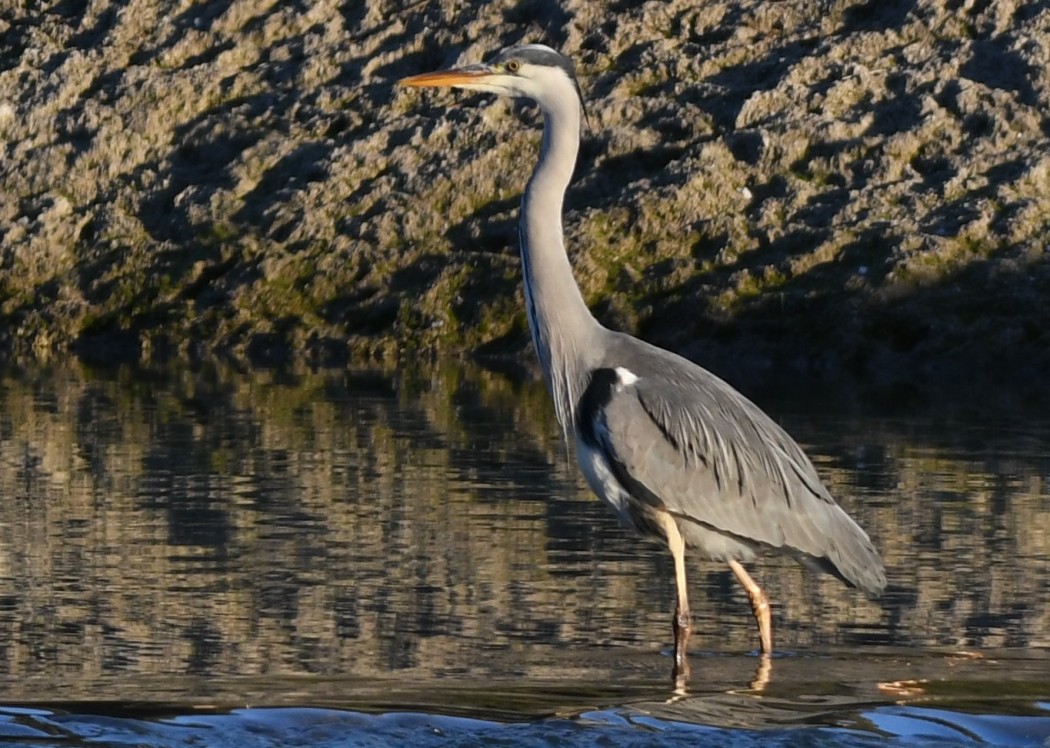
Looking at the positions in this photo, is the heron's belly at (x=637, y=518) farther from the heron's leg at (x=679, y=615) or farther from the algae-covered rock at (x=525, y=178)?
the algae-covered rock at (x=525, y=178)

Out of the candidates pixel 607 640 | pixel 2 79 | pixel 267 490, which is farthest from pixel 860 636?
pixel 2 79

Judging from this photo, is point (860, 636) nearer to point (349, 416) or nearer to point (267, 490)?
point (267, 490)

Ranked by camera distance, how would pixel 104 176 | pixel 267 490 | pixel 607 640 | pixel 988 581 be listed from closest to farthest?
1. pixel 607 640
2. pixel 988 581
3. pixel 267 490
4. pixel 104 176

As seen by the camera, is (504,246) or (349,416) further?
(504,246)

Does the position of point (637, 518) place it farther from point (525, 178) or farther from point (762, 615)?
point (525, 178)

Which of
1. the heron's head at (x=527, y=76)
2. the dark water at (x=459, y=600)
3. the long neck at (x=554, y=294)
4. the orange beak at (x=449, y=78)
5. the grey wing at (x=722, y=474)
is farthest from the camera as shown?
the heron's head at (x=527, y=76)

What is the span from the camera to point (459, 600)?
28.8ft

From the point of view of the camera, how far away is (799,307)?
69.4 feet

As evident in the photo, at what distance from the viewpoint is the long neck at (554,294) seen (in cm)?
852

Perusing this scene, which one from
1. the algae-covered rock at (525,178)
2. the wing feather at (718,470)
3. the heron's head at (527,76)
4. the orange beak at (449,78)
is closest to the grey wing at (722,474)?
the wing feather at (718,470)

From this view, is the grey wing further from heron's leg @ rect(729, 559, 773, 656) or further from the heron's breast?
heron's leg @ rect(729, 559, 773, 656)

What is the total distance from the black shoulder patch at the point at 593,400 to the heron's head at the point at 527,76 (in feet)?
4.51

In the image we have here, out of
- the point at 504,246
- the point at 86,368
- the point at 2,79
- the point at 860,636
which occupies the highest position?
the point at 2,79

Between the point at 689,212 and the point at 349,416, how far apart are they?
7.45 meters
